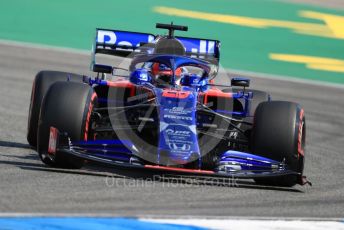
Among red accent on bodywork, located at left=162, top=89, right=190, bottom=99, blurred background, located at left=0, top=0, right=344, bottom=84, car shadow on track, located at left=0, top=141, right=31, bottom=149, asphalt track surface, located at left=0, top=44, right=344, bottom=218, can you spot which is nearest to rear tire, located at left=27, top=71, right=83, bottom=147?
asphalt track surface, located at left=0, top=44, right=344, bottom=218

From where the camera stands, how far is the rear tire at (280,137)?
916 cm

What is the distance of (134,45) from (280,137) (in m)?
2.93

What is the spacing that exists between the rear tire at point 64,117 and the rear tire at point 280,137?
1.67 metres

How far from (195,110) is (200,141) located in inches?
13.5

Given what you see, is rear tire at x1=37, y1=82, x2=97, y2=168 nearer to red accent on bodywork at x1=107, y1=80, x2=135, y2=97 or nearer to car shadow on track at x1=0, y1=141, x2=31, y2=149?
red accent on bodywork at x1=107, y1=80, x2=135, y2=97

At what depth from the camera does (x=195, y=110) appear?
368 inches

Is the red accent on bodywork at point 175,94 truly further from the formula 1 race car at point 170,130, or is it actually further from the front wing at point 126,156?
the front wing at point 126,156

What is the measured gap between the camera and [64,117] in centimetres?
916

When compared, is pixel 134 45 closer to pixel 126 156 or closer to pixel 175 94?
pixel 175 94

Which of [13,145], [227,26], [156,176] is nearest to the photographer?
Result: [156,176]

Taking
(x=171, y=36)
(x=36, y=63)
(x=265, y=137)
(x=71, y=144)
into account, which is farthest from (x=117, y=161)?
(x=36, y=63)

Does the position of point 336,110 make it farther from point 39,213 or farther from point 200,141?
point 39,213

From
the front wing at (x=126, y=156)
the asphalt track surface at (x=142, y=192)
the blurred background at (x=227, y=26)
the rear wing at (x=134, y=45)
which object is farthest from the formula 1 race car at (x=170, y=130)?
the blurred background at (x=227, y=26)

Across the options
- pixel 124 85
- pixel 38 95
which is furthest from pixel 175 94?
pixel 38 95
